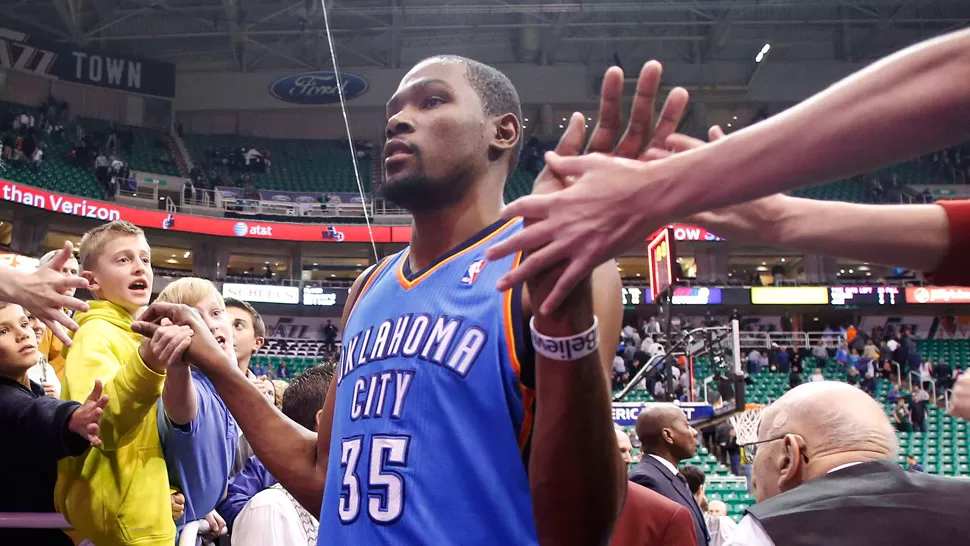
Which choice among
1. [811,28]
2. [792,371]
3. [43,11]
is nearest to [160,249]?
[43,11]

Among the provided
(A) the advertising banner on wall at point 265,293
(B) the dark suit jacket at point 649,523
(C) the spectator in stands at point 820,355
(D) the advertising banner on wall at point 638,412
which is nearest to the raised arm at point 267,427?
(B) the dark suit jacket at point 649,523

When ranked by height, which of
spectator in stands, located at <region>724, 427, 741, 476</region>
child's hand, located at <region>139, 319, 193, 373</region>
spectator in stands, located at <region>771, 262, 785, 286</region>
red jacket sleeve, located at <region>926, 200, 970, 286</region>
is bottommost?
spectator in stands, located at <region>724, 427, 741, 476</region>

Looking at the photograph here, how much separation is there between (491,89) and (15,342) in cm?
207

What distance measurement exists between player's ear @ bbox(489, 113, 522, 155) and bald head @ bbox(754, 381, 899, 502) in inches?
47.5

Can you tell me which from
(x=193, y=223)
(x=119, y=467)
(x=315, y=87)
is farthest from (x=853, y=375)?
(x=119, y=467)

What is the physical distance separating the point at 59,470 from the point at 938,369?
22334 millimetres

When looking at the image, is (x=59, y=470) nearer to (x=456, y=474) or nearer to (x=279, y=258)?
(x=456, y=474)

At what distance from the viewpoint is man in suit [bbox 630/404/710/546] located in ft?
14.6

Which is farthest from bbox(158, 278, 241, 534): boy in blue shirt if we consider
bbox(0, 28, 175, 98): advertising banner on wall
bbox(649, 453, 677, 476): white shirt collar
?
bbox(0, 28, 175, 98): advertising banner on wall

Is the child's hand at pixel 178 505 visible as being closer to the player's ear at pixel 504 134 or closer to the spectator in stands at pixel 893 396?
the player's ear at pixel 504 134

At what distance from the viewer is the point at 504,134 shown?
2.10 m

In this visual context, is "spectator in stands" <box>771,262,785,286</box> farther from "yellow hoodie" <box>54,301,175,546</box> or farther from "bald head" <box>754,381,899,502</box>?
"yellow hoodie" <box>54,301,175,546</box>

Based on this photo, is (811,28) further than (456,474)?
Yes

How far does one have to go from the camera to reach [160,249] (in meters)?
27.1
